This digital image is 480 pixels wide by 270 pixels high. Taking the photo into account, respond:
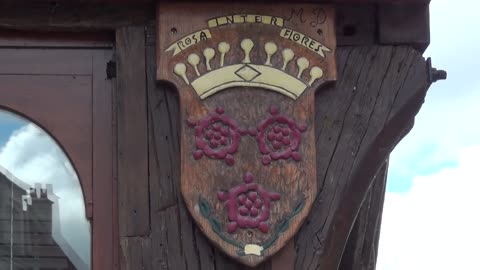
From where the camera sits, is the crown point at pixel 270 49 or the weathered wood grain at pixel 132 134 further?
the crown point at pixel 270 49

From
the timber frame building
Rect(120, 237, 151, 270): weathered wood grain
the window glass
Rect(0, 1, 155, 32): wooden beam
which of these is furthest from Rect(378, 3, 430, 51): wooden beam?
the window glass

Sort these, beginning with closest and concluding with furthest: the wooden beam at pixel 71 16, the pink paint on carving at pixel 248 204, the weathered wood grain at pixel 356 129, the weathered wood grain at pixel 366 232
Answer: the pink paint on carving at pixel 248 204, the weathered wood grain at pixel 356 129, the wooden beam at pixel 71 16, the weathered wood grain at pixel 366 232

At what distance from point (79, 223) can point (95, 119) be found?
1.15ft

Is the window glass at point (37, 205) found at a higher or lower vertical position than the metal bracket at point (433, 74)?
lower

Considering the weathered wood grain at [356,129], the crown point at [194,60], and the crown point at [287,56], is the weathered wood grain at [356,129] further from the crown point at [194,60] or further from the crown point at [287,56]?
the crown point at [194,60]

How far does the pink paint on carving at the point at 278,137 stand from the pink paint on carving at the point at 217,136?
3.3 inches

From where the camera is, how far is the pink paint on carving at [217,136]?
375cm

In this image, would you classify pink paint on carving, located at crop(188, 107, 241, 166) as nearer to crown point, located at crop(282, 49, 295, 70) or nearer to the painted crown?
the painted crown

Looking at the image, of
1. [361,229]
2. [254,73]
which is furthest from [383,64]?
[361,229]

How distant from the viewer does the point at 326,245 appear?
3.79 m

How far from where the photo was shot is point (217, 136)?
3760mm

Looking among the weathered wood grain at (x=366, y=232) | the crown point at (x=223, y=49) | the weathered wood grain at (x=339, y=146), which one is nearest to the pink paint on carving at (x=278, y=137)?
the weathered wood grain at (x=339, y=146)

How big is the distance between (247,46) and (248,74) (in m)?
0.10

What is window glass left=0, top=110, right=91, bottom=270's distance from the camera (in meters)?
3.85
